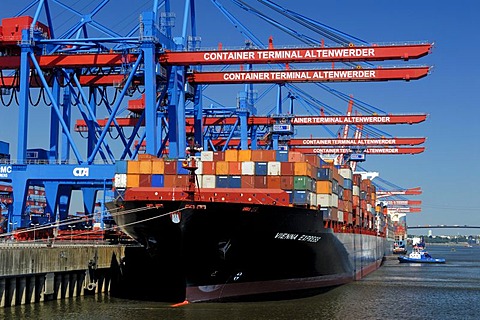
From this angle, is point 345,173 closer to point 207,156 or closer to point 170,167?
point 207,156

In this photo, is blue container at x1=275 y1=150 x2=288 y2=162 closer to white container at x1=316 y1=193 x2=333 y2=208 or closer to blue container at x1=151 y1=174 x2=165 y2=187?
white container at x1=316 y1=193 x2=333 y2=208

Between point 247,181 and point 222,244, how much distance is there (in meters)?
5.66

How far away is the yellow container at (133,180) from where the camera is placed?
1307 inches

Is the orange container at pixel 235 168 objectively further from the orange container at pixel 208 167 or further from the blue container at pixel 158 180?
the blue container at pixel 158 180

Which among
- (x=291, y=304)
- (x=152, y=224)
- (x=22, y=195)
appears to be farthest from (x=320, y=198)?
(x=22, y=195)

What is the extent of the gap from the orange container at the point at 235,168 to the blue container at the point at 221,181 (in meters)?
0.39

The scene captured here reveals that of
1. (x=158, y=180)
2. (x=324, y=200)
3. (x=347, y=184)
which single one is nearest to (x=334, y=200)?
(x=324, y=200)

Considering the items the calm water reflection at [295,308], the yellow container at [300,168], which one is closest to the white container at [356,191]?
the calm water reflection at [295,308]

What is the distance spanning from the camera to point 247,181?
32.8m

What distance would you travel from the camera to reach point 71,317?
26734mm

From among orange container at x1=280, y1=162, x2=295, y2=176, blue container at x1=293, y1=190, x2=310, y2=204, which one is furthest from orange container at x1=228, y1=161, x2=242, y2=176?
blue container at x1=293, y1=190, x2=310, y2=204

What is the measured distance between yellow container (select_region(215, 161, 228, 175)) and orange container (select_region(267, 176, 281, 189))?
2221 millimetres

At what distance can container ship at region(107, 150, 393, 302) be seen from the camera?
90.9ft

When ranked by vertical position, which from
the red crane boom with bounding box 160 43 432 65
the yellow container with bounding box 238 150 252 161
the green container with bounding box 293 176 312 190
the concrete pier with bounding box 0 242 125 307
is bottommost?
the concrete pier with bounding box 0 242 125 307
